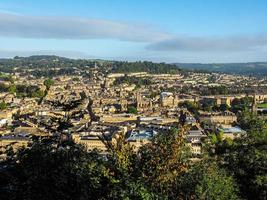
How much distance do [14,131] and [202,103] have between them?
36807 mm

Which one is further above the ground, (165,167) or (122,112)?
(165,167)

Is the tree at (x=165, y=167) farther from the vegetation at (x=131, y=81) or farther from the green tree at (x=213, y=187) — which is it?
the vegetation at (x=131, y=81)

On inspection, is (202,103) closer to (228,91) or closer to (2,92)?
(228,91)

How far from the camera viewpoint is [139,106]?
68.9m

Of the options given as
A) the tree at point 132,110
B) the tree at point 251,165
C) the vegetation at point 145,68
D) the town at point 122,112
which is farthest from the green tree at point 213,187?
the vegetation at point 145,68

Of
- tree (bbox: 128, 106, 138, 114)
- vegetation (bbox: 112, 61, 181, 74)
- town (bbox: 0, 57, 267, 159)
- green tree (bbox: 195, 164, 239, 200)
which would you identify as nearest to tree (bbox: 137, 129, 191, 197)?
green tree (bbox: 195, 164, 239, 200)

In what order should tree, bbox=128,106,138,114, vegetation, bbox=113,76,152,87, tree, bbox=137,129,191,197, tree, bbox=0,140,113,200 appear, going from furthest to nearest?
vegetation, bbox=113,76,152,87
tree, bbox=128,106,138,114
tree, bbox=137,129,191,197
tree, bbox=0,140,113,200

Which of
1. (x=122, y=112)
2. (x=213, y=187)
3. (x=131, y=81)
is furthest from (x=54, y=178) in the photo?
(x=131, y=81)

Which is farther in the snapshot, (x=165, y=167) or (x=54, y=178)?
(x=54, y=178)

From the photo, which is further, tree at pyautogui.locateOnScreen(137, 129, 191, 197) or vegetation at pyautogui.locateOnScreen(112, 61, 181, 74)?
vegetation at pyautogui.locateOnScreen(112, 61, 181, 74)

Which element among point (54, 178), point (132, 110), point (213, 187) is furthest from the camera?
point (132, 110)

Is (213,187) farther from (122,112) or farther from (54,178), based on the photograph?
(122,112)

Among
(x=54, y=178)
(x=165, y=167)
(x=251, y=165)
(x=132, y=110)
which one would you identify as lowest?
(x=132, y=110)

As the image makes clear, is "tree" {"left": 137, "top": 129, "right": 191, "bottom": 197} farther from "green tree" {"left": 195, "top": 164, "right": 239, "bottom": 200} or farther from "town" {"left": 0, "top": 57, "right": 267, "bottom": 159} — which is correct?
"town" {"left": 0, "top": 57, "right": 267, "bottom": 159}
